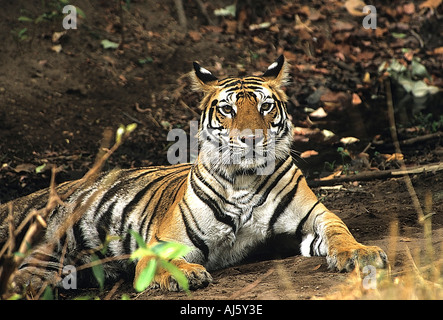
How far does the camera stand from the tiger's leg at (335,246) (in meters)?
4.09

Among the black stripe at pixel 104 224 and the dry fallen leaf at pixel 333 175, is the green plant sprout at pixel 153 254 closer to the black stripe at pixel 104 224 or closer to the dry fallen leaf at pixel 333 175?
the black stripe at pixel 104 224

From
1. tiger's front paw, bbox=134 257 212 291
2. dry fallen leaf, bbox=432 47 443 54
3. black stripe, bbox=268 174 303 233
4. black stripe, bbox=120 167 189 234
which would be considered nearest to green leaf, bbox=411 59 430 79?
dry fallen leaf, bbox=432 47 443 54

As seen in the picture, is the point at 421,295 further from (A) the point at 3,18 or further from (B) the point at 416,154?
(A) the point at 3,18

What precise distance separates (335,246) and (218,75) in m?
4.87

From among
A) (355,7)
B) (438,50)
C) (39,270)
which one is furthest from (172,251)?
(355,7)

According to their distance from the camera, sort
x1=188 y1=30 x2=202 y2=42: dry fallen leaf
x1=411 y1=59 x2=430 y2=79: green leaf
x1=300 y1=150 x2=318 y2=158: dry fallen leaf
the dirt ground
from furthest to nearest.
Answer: x1=188 y1=30 x2=202 y2=42: dry fallen leaf
x1=411 y1=59 x2=430 y2=79: green leaf
x1=300 y1=150 x2=318 y2=158: dry fallen leaf
the dirt ground

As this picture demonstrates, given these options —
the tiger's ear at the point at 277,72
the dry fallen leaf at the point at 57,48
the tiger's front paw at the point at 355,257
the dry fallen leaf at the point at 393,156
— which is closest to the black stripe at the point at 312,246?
the tiger's front paw at the point at 355,257

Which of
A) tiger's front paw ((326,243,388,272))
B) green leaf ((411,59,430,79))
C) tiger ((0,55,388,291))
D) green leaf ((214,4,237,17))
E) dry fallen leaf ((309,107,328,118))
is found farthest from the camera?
green leaf ((214,4,237,17))

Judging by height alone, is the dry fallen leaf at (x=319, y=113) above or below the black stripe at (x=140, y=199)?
above

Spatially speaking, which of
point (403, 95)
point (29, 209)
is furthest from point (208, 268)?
point (403, 95)

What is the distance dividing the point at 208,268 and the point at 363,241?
1.19 meters

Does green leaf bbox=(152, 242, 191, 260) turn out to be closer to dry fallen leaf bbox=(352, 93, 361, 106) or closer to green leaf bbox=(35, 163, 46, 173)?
green leaf bbox=(35, 163, 46, 173)

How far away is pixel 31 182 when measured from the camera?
23.6 feet

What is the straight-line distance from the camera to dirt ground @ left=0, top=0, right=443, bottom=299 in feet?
23.5
